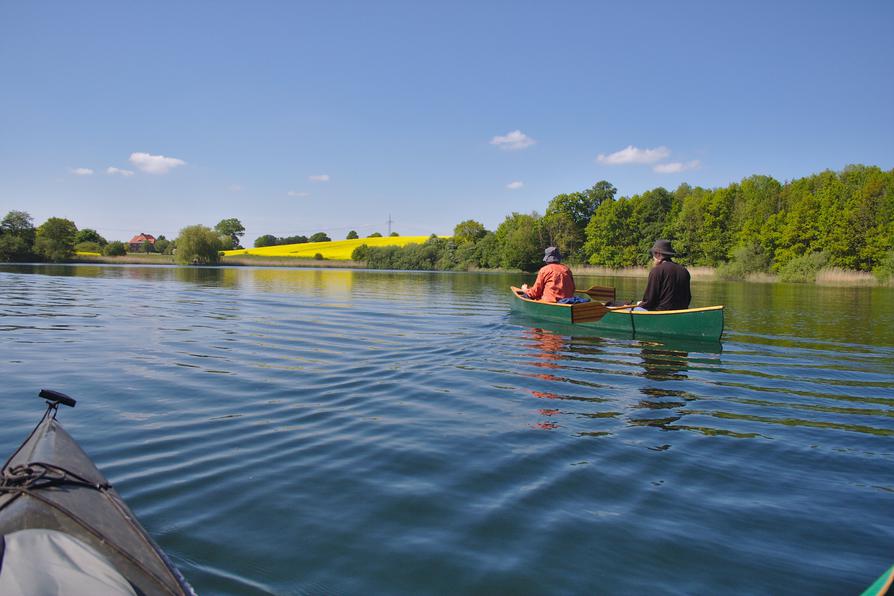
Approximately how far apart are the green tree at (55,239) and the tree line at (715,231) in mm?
41229

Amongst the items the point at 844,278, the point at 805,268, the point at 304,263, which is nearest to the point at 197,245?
the point at 304,263

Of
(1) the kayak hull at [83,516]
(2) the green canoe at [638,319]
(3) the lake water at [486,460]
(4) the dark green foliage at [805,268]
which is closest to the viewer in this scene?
(1) the kayak hull at [83,516]

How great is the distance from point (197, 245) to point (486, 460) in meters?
81.2

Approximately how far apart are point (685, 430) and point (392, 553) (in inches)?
149

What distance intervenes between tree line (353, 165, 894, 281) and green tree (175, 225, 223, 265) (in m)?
22.3

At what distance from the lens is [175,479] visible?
4.28m

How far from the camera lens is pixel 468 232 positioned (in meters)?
101

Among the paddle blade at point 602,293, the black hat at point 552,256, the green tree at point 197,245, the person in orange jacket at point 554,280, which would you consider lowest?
the paddle blade at point 602,293

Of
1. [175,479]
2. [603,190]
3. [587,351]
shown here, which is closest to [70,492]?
[175,479]

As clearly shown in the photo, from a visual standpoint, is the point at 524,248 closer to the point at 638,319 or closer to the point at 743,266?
the point at 743,266

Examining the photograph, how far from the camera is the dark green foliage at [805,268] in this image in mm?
45281

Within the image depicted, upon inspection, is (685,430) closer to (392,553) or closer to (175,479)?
(392,553)

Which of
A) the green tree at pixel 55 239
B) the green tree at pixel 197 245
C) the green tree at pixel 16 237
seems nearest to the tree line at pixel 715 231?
the green tree at pixel 197 245

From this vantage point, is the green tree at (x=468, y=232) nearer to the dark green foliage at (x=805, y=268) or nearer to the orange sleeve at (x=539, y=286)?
the dark green foliage at (x=805, y=268)
